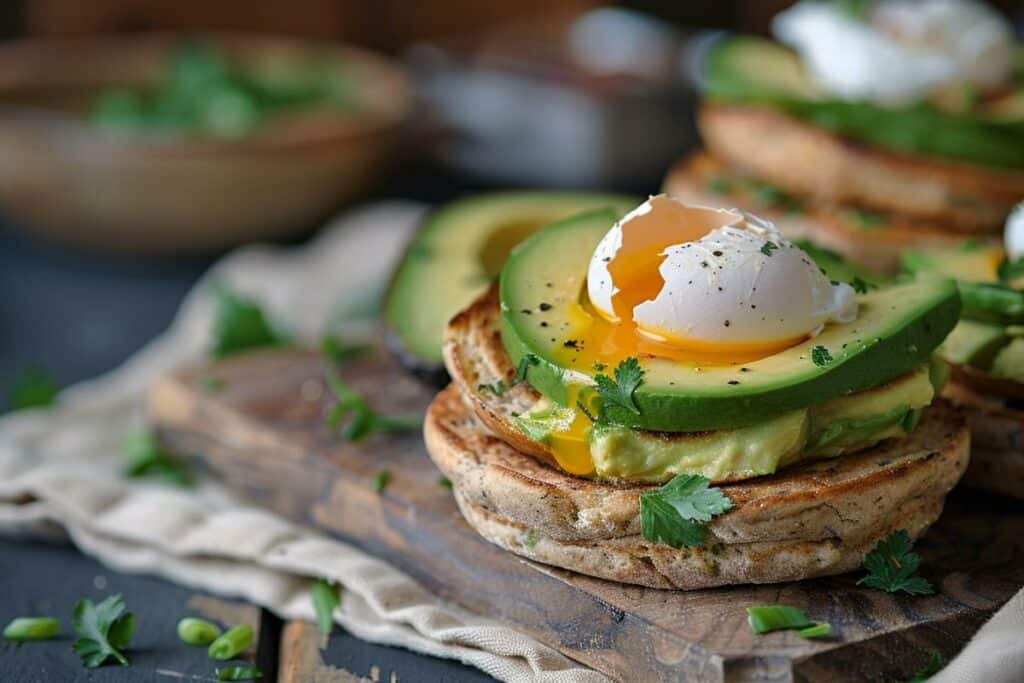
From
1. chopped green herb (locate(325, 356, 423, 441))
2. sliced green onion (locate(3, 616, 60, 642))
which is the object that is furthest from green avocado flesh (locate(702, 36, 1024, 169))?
sliced green onion (locate(3, 616, 60, 642))

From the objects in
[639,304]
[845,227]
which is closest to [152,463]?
[639,304]

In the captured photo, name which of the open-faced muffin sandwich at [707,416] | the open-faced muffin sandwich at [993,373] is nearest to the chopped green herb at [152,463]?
the open-faced muffin sandwich at [707,416]

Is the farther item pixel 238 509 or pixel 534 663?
pixel 238 509

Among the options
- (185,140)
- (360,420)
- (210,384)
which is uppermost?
(185,140)

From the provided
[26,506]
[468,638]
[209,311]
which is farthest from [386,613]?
[209,311]

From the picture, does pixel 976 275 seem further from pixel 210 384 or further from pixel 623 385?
pixel 210 384

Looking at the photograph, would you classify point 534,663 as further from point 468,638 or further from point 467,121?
point 467,121

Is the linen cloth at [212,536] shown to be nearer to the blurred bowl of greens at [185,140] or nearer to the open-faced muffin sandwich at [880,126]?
the blurred bowl of greens at [185,140]
